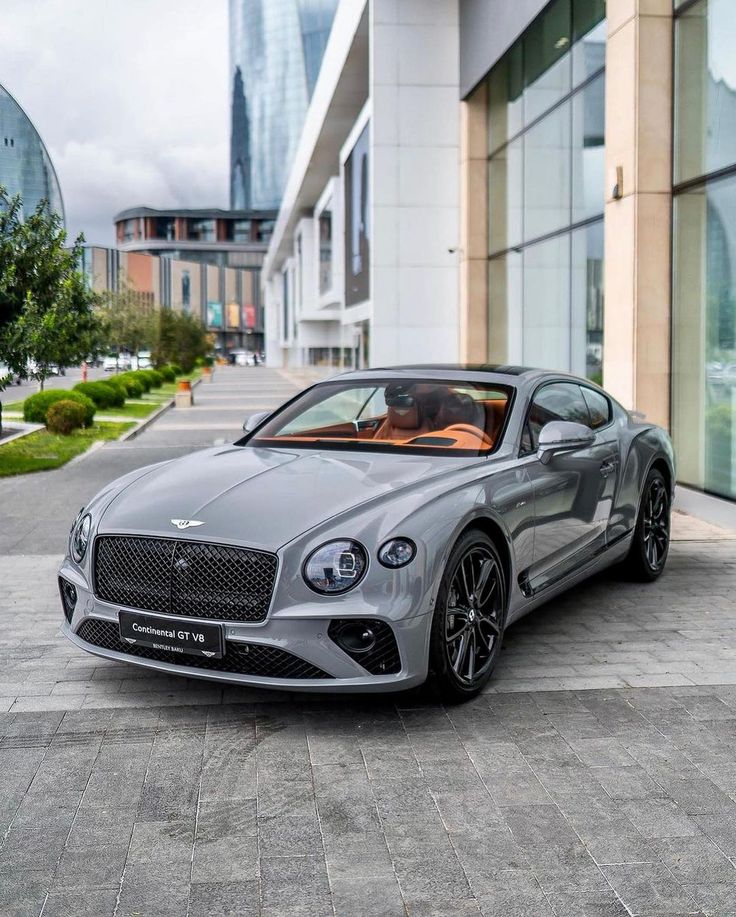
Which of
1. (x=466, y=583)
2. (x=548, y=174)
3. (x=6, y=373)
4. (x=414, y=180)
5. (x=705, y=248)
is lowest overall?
(x=466, y=583)

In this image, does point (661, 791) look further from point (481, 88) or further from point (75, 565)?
point (481, 88)

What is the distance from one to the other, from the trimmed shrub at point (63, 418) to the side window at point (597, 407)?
593 inches

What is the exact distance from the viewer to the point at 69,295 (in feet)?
48.5

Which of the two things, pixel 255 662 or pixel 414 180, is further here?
pixel 414 180

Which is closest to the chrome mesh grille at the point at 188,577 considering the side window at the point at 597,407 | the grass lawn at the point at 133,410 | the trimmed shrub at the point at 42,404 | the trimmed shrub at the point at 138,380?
the side window at the point at 597,407

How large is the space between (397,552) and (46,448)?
14.1m

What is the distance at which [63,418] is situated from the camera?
802 inches

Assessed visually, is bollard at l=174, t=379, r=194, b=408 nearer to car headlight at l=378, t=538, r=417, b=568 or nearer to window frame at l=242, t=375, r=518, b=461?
window frame at l=242, t=375, r=518, b=461

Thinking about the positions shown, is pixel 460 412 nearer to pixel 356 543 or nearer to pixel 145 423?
pixel 356 543

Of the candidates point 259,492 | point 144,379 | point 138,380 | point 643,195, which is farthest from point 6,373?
point 144,379

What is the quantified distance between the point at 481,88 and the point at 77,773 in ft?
62.4

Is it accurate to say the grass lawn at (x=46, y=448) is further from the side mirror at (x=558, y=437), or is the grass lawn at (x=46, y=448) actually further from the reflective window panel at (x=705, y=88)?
the side mirror at (x=558, y=437)

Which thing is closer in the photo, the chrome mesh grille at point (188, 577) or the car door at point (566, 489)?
the chrome mesh grille at point (188, 577)

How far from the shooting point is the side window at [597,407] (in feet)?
22.3
